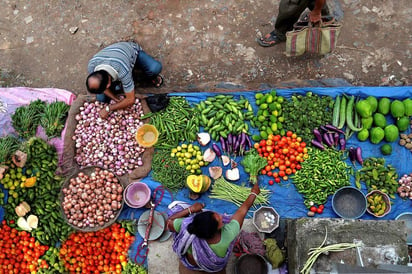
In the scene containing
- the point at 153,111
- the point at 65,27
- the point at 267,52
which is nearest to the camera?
the point at 153,111

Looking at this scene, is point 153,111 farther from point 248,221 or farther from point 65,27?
point 65,27

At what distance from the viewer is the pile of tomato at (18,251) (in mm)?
4453

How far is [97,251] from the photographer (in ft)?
14.5

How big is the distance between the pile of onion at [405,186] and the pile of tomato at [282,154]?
1.17 meters

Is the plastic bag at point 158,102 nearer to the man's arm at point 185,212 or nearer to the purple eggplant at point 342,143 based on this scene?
the man's arm at point 185,212

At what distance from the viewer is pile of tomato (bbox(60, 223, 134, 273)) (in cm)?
441

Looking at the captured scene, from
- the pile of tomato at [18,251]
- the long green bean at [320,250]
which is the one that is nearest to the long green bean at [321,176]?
the long green bean at [320,250]

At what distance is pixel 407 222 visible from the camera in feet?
13.7

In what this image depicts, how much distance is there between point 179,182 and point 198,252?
54.4 inches

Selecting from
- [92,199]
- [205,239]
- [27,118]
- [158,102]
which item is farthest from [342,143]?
[27,118]

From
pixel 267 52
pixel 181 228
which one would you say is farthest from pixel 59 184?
pixel 267 52

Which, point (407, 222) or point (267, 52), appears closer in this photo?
point (407, 222)

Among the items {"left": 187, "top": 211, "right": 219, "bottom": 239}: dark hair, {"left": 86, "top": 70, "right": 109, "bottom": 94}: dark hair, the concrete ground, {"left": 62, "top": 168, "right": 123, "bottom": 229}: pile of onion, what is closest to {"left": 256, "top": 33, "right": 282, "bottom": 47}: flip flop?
the concrete ground

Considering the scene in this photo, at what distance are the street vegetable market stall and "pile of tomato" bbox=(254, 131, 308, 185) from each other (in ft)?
0.04
